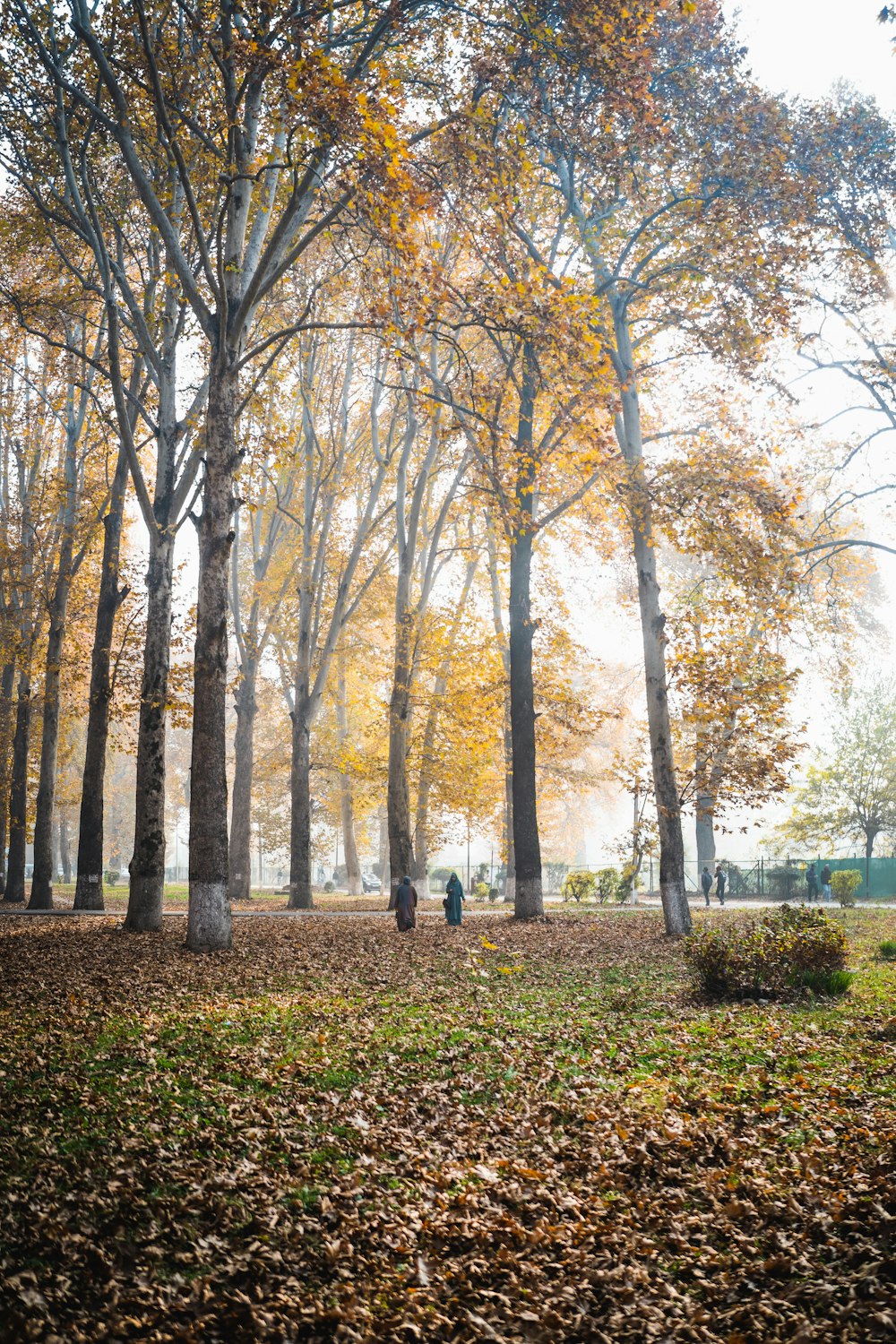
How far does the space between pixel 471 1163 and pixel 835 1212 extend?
6.13ft

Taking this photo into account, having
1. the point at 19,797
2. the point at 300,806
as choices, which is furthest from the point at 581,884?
the point at 19,797

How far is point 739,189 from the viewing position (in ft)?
47.0

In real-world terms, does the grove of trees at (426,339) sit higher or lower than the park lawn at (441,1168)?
higher

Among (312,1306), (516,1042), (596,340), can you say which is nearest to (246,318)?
(596,340)

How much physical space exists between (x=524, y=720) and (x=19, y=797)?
12.1m

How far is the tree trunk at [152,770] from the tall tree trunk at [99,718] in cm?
220

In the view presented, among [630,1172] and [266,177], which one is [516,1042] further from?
[266,177]

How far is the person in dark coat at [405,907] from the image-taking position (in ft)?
52.5

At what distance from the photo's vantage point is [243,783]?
2656 centimetres

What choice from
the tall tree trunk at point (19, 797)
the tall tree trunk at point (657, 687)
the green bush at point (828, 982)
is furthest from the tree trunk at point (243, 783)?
the green bush at point (828, 982)

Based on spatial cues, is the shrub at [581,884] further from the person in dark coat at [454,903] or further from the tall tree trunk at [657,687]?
the tall tree trunk at [657,687]

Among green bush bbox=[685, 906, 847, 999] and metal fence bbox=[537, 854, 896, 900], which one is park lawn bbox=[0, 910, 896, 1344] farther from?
metal fence bbox=[537, 854, 896, 900]

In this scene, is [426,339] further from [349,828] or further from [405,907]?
[349,828]

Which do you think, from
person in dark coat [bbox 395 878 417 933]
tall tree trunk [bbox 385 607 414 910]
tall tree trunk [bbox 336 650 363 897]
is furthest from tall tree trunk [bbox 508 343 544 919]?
tall tree trunk [bbox 336 650 363 897]
